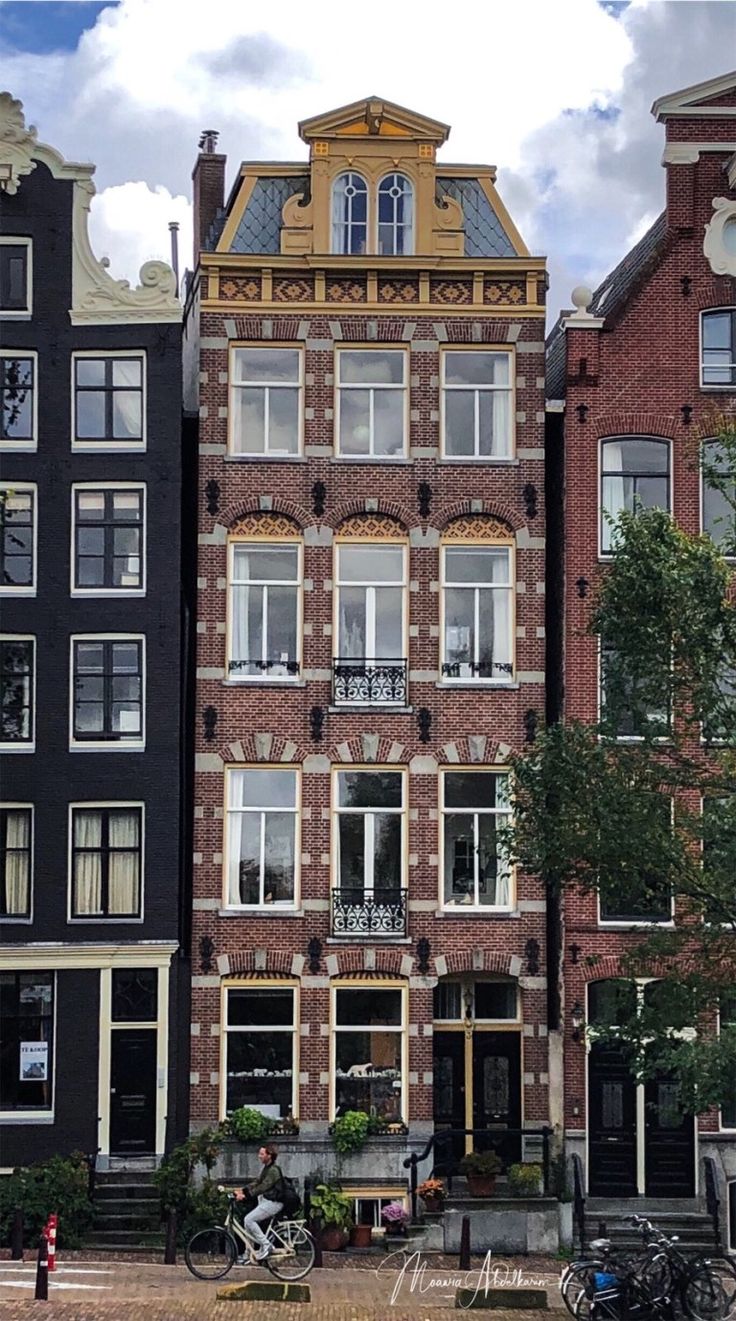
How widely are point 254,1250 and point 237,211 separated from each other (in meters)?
16.4

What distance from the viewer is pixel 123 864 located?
1252 inches

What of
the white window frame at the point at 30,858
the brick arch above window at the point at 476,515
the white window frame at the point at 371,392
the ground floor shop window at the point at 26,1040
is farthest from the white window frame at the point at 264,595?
the ground floor shop window at the point at 26,1040

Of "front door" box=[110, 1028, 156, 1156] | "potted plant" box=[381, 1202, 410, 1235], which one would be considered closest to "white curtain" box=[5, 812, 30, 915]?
"front door" box=[110, 1028, 156, 1156]

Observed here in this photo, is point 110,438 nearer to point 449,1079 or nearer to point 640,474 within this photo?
point 640,474

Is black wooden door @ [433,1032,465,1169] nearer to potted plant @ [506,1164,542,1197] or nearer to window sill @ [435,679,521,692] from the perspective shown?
potted plant @ [506,1164,542,1197]

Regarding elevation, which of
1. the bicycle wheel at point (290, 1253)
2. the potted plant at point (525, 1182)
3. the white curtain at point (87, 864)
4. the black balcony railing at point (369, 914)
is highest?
the white curtain at point (87, 864)

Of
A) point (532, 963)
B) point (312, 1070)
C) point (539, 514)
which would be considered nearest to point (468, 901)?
point (532, 963)

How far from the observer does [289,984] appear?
31.4m

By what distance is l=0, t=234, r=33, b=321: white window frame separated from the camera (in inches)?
1273

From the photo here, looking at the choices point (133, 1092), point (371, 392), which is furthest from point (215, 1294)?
point (371, 392)

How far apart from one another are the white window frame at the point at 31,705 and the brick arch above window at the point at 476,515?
671cm

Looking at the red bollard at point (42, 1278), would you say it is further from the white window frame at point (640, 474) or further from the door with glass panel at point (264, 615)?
the white window frame at point (640, 474)

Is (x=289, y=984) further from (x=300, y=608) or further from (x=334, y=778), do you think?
(x=300, y=608)

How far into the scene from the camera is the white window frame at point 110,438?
32.2 meters
